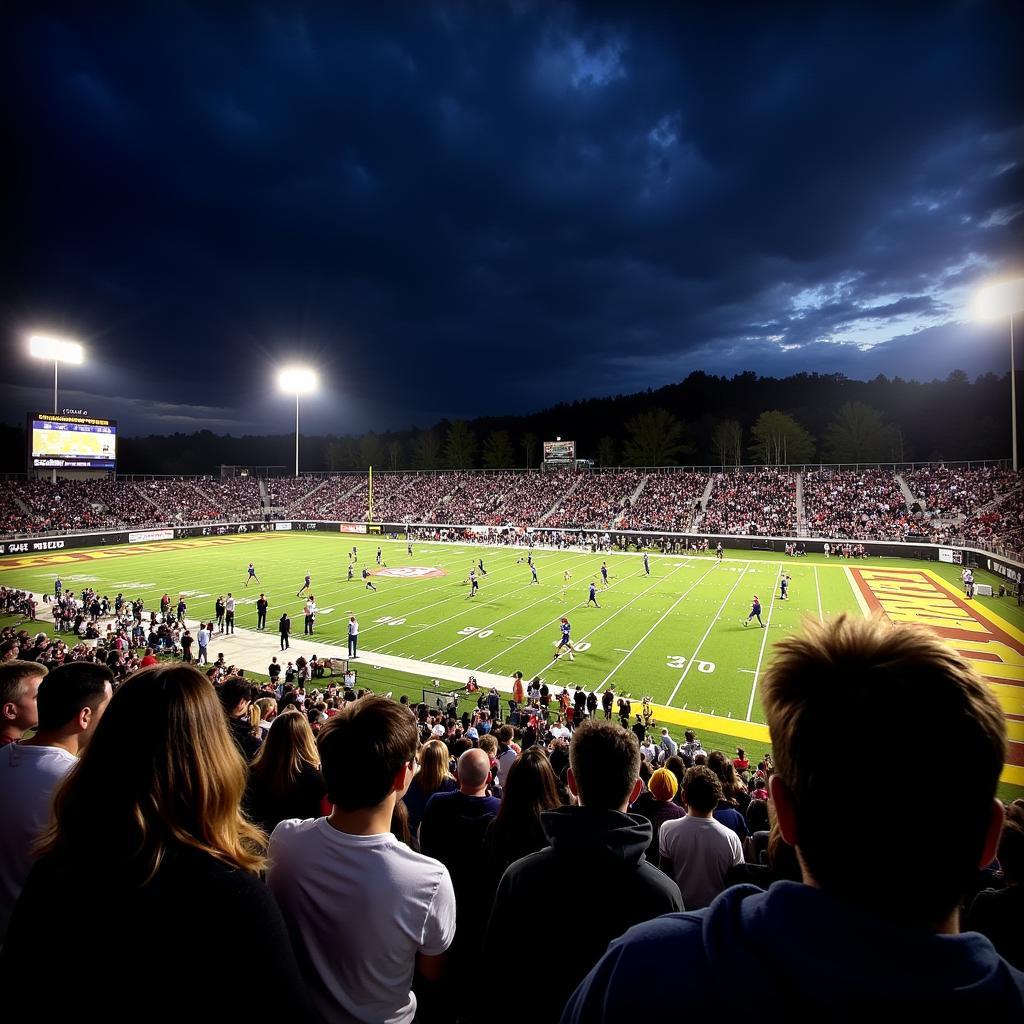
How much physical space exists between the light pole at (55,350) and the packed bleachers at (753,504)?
6205 cm

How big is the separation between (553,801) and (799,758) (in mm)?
2853

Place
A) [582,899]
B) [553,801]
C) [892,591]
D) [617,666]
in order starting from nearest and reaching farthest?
[582,899] < [553,801] < [617,666] < [892,591]

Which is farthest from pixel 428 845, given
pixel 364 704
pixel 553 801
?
pixel 364 704

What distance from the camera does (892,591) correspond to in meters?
31.7

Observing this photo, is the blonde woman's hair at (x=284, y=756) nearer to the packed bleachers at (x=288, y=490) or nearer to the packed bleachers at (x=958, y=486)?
the packed bleachers at (x=958, y=486)

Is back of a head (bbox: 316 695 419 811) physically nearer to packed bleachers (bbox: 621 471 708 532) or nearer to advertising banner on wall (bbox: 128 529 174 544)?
packed bleachers (bbox: 621 471 708 532)

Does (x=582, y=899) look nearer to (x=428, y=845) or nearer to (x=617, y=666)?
(x=428, y=845)

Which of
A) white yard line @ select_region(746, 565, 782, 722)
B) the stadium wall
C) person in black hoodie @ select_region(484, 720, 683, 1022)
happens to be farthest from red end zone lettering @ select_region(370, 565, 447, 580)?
person in black hoodie @ select_region(484, 720, 683, 1022)

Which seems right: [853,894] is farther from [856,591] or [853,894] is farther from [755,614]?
[856,591]

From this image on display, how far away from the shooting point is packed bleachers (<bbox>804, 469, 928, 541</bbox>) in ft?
154

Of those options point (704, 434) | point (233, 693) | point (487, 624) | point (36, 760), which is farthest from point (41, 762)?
point (704, 434)

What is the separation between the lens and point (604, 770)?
2719 millimetres

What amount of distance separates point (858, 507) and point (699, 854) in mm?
54940

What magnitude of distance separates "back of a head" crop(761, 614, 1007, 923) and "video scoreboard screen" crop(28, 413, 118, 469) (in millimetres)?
68638
